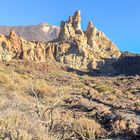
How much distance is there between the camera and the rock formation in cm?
8550

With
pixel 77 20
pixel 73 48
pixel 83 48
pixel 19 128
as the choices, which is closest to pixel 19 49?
pixel 73 48

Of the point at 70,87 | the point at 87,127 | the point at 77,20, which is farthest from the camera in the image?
the point at 77,20

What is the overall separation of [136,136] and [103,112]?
15.2ft

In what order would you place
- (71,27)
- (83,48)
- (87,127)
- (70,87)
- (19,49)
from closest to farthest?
(87,127) → (70,87) → (19,49) → (83,48) → (71,27)

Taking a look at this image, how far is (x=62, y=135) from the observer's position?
12.2 meters

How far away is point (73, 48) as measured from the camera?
94.7 meters

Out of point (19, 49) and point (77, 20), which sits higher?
point (77, 20)

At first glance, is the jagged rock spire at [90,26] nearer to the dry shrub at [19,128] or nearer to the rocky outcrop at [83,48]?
the rocky outcrop at [83,48]

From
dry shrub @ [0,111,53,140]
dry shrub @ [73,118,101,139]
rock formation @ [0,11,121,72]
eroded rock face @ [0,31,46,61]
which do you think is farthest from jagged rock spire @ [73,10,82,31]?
dry shrub @ [0,111,53,140]

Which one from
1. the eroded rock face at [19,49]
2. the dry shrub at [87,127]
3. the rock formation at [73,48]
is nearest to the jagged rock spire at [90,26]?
the rock formation at [73,48]

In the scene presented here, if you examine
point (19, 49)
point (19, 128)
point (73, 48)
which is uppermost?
point (73, 48)

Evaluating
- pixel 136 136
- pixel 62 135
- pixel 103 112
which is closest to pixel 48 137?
pixel 62 135

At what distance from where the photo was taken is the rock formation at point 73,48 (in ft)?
281

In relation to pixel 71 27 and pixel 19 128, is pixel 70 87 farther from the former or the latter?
pixel 71 27
